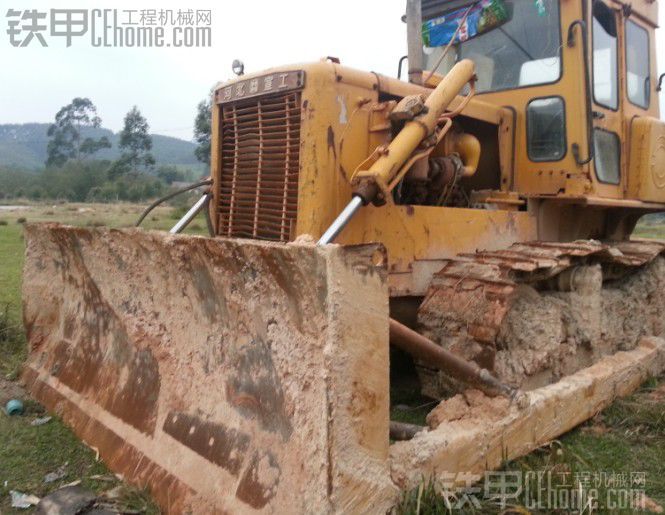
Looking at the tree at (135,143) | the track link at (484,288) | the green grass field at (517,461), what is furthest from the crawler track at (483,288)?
the tree at (135,143)

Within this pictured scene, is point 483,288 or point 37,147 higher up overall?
point 37,147

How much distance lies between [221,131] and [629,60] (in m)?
3.32

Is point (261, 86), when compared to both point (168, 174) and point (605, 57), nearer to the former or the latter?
point (605, 57)

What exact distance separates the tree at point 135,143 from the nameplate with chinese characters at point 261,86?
58231 mm

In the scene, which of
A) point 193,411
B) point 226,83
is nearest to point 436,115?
point 226,83

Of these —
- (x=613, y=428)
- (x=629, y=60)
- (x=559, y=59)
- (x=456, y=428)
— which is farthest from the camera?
(x=629, y=60)

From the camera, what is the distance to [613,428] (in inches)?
136

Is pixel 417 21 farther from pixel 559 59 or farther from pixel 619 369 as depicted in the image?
pixel 619 369

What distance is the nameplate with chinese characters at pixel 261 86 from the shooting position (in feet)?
11.2

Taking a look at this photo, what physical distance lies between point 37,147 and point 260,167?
395 feet

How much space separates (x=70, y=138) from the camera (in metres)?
71.1

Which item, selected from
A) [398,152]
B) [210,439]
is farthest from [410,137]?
[210,439]

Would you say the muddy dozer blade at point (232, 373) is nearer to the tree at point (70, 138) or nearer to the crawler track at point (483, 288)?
the crawler track at point (483, 288)

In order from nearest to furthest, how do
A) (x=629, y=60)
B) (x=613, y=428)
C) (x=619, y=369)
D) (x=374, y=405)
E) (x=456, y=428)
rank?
(x=374, y=405) → (x=456, y=428) → (x=613, y=428) → (x=619, y=369) → (x=629, y=60)
